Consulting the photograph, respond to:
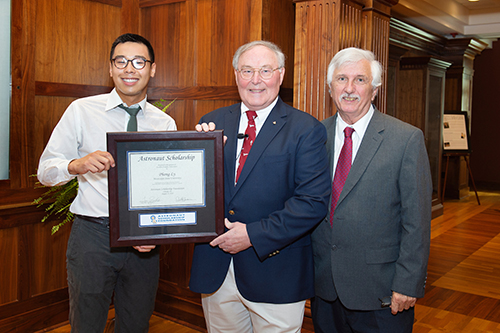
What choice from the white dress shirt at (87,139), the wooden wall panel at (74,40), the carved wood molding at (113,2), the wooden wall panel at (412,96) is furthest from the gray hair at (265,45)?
the wooden wall panel at (412,96)

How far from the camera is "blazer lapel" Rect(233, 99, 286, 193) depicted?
1.71 meters

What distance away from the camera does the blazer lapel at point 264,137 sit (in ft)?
5.59

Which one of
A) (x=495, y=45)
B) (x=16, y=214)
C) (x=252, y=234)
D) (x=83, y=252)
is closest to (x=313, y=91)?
(x=252, y=234)

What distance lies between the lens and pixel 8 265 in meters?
2.92

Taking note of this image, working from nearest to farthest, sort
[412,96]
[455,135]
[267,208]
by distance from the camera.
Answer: [267,208] → [412,96] → [455,135]

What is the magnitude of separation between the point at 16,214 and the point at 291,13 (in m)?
2.26

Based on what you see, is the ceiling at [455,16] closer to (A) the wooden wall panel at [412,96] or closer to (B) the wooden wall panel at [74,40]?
(A) the wooden wall panel at [412,96]

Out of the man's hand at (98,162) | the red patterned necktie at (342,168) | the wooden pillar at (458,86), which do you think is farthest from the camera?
the wooden pillar at (458,86)

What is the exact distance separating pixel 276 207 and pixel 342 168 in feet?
1.10

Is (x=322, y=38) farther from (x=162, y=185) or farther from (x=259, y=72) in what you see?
(x=162, y=185)

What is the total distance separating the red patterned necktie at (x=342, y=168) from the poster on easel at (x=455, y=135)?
22.2ft

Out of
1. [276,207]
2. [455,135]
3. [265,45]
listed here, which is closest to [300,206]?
[276,207]

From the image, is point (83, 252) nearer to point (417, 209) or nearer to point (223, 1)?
point (417, 209)

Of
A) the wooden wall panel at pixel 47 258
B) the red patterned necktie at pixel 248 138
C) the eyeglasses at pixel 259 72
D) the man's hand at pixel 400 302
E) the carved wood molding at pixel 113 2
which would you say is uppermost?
the carved wood molding at pixel 113 2
